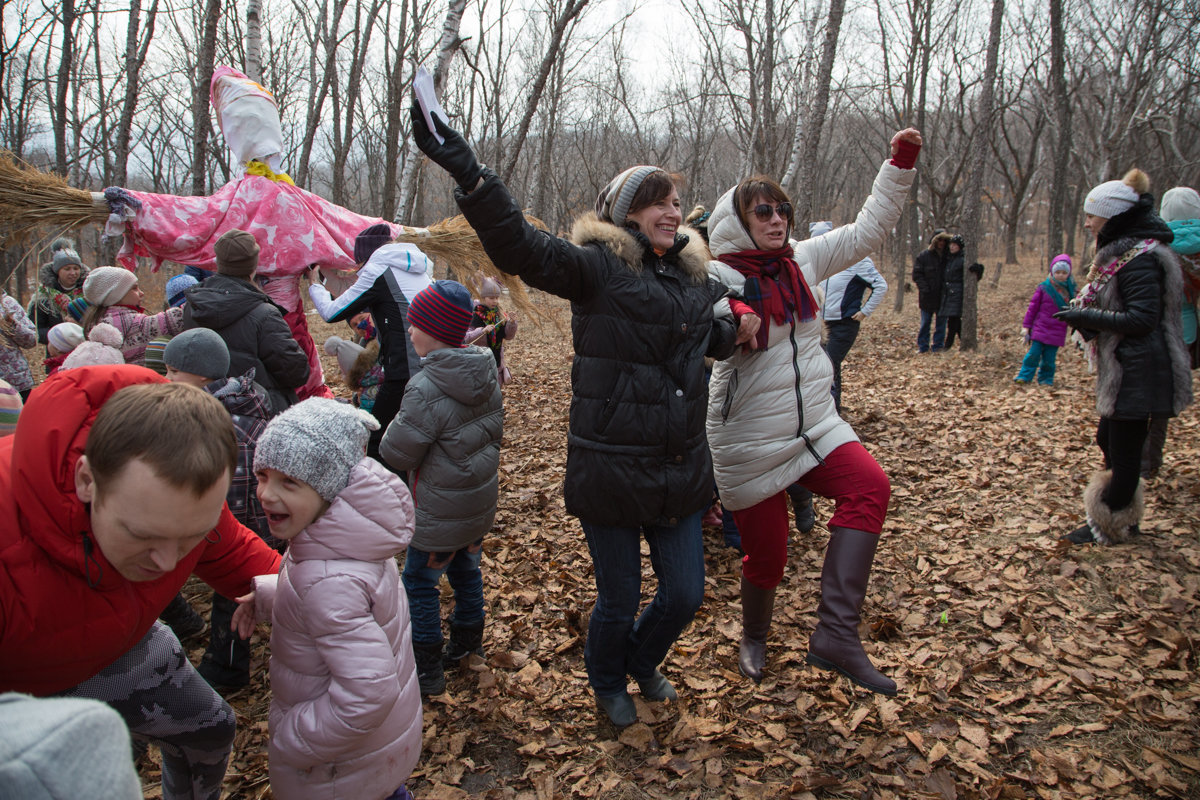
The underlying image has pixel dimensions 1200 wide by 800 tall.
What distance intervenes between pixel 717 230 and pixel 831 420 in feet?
3.27

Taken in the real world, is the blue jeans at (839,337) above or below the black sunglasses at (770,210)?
below

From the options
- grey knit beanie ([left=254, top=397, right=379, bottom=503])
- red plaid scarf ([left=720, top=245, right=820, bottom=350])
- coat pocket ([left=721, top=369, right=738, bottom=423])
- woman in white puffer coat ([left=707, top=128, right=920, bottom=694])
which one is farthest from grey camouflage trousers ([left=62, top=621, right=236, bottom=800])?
red plaid scarf ([left=720, top=245, right=820, bottom=350])

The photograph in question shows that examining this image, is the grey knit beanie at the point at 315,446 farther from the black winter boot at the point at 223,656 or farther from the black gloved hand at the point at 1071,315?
the black gloved hand at the point at 1071,315

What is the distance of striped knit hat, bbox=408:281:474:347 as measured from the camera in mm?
3014

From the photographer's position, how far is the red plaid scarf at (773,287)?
2863mm

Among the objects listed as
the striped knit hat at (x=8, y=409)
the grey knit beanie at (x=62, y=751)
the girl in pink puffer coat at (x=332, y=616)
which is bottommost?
the girl in pink puffer coat at (x=332, y=616)

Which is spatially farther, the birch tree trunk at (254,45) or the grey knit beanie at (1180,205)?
the birch tree trunk at (254,45)

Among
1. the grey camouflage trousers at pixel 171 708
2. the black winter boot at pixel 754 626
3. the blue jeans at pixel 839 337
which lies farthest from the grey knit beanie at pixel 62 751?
the blue jeans at pixel 839 337

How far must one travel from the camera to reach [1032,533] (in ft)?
15.5

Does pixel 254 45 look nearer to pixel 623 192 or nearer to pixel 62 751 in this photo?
pixel 623 192

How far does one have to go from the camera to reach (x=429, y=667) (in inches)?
123

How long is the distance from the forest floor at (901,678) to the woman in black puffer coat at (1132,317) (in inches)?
37.7

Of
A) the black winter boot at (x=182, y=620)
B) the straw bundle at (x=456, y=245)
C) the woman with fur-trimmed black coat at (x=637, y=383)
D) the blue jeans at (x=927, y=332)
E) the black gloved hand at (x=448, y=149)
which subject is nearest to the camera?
the black gloved hand at (x=448, y=149)

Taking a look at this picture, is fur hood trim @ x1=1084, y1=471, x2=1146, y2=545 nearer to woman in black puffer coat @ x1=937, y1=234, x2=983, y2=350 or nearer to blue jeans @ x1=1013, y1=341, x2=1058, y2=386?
blue jeans @ x1=1013, y1=341, x2=1058, y2=386
